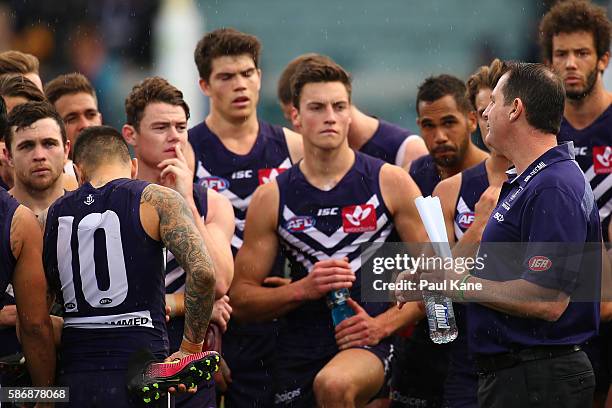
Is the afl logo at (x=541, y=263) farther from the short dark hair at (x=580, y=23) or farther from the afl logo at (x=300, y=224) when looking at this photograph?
the short dark hair at (x=580, y=23)

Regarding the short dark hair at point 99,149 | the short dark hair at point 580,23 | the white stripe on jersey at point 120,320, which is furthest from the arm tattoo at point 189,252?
the short dark hair at point 580,23

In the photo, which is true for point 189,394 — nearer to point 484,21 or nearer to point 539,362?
point 539,362

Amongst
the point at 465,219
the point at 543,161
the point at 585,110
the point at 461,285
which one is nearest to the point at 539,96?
the point at 543,161

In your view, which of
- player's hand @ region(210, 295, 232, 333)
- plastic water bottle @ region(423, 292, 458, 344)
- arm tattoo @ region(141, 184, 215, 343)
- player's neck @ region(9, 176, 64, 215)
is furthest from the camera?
player's hand @ region(210, 295, 232, 333)

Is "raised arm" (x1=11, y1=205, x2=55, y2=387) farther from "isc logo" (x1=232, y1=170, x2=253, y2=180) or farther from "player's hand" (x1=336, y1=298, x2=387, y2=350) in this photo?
"isc logo" (x1=232, y1=170, x2=253, y2=180)

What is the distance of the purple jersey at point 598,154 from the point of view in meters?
7.71

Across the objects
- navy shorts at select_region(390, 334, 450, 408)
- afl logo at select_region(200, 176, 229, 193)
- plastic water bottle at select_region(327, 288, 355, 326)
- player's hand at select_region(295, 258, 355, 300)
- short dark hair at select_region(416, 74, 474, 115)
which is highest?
short dark hair at select_region(416, 74, 474, 115)

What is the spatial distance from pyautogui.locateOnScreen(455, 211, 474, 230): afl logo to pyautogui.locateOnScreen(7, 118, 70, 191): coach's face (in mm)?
2544

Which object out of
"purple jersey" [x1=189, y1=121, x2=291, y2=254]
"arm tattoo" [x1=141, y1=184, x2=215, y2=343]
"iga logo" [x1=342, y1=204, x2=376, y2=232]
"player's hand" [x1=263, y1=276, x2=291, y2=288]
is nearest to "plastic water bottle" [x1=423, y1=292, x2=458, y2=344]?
"arm tattoo" [x1=141, y1=184, x2=215, y2=343]

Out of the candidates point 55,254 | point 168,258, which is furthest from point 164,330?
point 168,258

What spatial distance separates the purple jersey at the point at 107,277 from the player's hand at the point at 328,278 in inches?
61.6

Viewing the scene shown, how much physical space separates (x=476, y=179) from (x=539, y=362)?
1981 mm

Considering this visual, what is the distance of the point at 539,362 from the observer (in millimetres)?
5551

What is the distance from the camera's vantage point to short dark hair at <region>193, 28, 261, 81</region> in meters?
8.89
